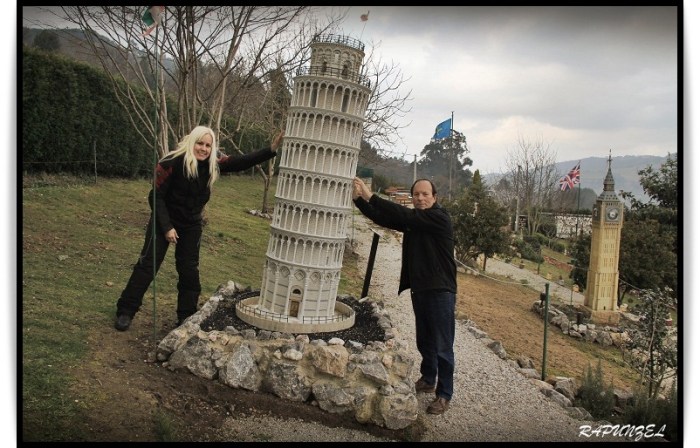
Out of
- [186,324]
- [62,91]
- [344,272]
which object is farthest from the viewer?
[344,272]

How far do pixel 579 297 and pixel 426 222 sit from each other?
1571 cm

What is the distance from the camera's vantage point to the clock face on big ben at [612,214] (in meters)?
15.3

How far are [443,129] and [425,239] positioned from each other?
6.84m

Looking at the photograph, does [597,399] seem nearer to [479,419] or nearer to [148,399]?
[479,419]

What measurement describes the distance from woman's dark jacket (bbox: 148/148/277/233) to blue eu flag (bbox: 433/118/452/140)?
245 inches

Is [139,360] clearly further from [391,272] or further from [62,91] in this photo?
[391,272]

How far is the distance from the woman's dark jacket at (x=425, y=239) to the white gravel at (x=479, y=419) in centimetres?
145

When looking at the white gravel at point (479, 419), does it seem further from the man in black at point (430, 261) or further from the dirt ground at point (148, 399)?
the man in black at point (430, 261)

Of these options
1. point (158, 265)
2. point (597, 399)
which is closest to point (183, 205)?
point (158, 265)

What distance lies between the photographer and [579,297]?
1839 centimetres

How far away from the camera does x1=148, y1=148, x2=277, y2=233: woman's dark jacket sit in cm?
546

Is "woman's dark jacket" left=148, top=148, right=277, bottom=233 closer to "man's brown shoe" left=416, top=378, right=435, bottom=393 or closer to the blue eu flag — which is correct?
"man's brown shoe" left=416, top=378, right=435, bottom=393

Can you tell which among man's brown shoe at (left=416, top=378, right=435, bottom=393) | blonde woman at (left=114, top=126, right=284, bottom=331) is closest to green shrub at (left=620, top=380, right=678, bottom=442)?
man's brown shoe at (left=416, top=378, right=435, bottom=393)
